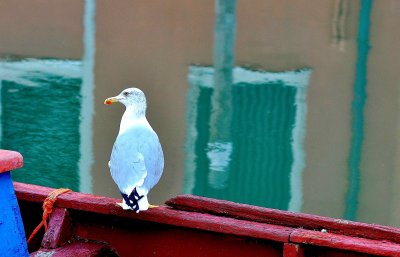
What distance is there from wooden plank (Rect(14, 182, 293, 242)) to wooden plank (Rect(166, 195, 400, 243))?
54 millimetres

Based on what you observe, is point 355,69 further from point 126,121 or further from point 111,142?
point 126,121

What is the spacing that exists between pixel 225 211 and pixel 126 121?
2.28 ft

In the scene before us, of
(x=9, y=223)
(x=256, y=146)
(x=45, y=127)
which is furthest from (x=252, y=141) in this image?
(x=9, y=223)

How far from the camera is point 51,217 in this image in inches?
156

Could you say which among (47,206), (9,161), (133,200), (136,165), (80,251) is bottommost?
(80,251)

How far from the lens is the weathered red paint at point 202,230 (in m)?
3.45

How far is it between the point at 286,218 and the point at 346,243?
381mm

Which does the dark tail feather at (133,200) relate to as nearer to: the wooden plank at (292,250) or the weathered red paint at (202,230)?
the weathered red paint at (202,230)

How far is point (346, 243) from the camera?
11.0ft

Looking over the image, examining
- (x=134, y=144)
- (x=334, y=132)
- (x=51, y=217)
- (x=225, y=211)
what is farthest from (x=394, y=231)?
(x=334, y=132)

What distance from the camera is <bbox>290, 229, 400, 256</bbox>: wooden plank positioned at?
3324 millimetres

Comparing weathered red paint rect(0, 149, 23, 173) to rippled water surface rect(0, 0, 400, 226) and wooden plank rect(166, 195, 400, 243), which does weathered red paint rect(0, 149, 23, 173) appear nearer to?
wooden plank rect(166, 195, 400, 243)

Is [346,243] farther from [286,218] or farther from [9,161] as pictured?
[9,161]

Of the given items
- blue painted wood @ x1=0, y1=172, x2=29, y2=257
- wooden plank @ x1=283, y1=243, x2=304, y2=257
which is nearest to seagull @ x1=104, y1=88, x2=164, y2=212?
blue painted wood @ x1=0, y1=172, x2=29, y2=257
